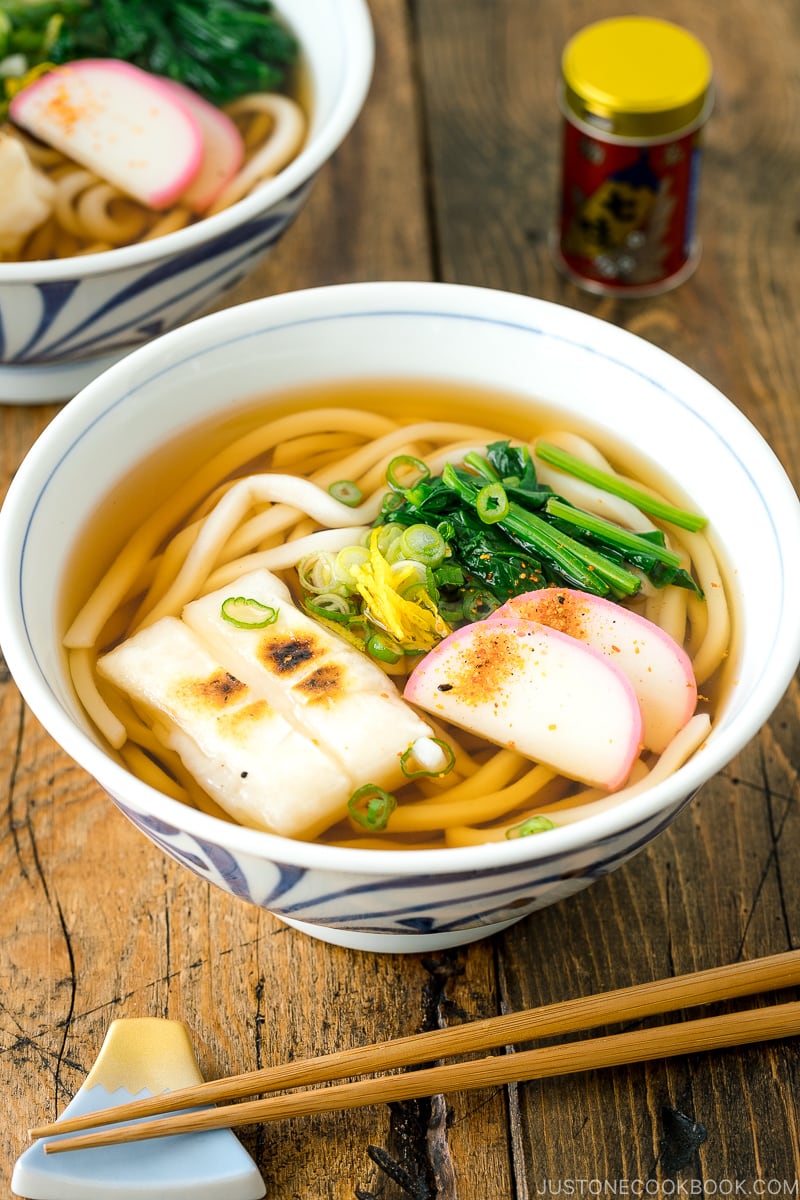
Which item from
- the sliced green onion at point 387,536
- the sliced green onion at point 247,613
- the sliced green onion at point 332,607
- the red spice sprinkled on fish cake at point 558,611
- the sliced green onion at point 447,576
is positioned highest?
the sliced green onion at point 247,613

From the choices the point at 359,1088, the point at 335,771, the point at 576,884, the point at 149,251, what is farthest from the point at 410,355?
the point at 359,1088

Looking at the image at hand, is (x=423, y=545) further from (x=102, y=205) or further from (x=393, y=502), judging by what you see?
(x=102, y=205)

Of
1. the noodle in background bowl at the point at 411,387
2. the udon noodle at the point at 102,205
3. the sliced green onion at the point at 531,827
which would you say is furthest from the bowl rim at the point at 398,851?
the udon noodle at the point at 102,205

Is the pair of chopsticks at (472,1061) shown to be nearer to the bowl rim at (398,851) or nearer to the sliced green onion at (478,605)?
the bowl rim at (398,851)

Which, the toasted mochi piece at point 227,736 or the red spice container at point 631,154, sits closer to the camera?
the toasted mochi piece at point 227,736

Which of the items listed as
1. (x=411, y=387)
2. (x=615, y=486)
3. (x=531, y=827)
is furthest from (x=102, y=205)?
(x=531, y=827)

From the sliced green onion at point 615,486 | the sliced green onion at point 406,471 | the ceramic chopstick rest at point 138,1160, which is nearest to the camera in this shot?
the ceramic chopstick rest at point 138,1160
